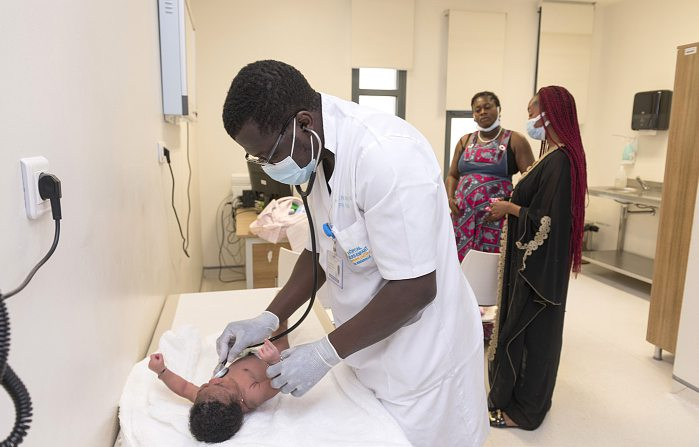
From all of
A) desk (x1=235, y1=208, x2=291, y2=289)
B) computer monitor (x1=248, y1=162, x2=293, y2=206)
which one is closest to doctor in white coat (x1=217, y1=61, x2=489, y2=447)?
desk (x1=235, y1=208, x2=291, y2=289)

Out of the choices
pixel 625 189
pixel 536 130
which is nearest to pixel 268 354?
pixel 536 130

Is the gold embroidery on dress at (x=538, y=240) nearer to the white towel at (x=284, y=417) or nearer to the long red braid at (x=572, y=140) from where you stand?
the long red braid at (x=572, y=140)

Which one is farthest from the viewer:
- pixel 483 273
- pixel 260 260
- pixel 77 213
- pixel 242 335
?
pixel 260 260

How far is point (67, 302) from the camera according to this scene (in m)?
0.79

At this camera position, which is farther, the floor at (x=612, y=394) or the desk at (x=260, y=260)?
the desk at (x=260, y=260)

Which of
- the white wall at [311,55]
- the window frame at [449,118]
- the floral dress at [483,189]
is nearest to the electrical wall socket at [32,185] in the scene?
the floral dress at [483,189]

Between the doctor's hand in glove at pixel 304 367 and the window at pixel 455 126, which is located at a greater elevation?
the window at pixel 455 126

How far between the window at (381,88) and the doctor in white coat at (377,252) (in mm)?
3462

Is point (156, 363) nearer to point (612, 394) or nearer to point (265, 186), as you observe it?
point (612, 394)

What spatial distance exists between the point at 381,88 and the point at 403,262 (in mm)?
3810

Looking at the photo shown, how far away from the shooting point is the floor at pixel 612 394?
2.11m

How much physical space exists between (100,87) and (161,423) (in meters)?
0.71

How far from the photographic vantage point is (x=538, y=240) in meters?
2.01

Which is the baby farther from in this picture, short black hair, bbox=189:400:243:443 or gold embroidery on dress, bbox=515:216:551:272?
gold embroidery on dress, bbox=515:216:551:272
